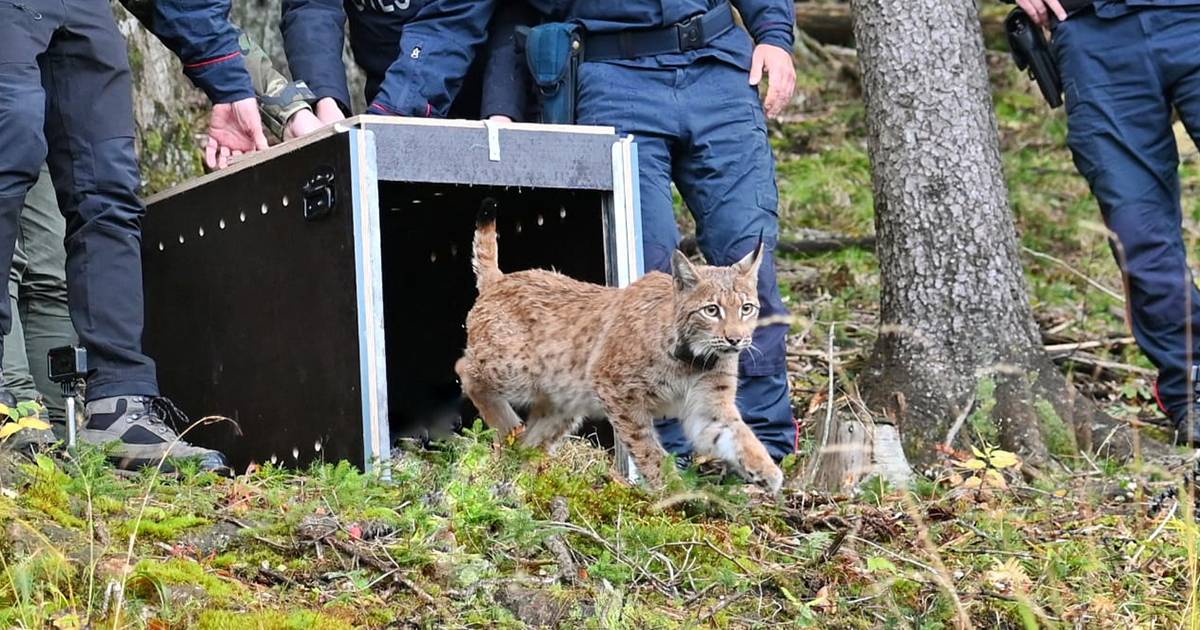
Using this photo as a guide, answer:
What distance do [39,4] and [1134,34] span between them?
12.9 feet

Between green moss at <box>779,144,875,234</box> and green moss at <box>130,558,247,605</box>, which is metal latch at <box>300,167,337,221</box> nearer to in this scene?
green moss at <box>130,558,247,605</box>

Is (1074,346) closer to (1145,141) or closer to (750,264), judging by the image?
(1145,141)

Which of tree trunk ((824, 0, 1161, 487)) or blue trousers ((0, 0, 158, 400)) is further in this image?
tree trunk ((824, 0, 1161, 487))

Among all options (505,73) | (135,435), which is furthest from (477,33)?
(135,435)

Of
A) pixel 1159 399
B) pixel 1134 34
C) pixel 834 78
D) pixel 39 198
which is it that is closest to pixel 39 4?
pixel 39 198

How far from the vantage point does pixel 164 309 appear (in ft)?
19.1

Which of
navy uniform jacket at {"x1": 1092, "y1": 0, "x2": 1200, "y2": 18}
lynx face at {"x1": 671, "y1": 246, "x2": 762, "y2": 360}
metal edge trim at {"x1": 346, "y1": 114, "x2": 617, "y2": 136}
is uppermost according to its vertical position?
navy uniform jacket at {"x1": 1092, "y1": 0, "x2": 1200, "y2": 18}

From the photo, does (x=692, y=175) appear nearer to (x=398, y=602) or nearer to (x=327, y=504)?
(x=327, y=504)

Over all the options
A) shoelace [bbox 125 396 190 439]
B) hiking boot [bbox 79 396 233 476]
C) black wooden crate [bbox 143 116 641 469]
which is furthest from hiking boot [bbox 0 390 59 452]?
black wooden crate [bbox 143 116 641 469]

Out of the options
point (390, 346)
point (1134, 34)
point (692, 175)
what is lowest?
point (390, 346)

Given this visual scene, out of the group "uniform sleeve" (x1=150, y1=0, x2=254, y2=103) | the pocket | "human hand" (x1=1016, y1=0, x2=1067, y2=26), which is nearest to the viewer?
"uniform sleeve" (x1=150, y1=0, x2=254, y2=103)

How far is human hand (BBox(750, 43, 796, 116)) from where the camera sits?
562 centimetres

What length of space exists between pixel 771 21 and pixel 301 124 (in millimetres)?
1736

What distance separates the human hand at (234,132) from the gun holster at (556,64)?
983 mm
